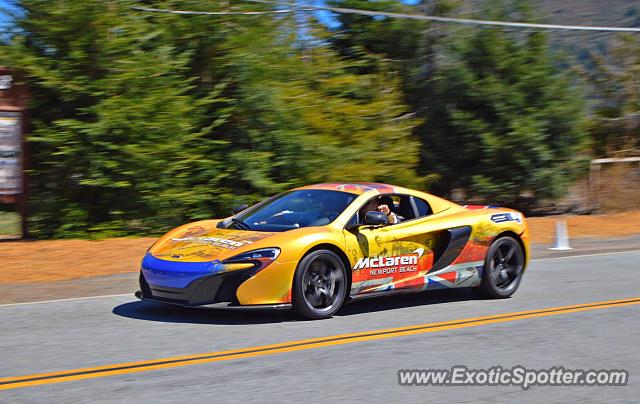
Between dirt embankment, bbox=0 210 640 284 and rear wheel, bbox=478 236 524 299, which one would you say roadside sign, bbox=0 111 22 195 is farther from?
rear wheel, bbox=478 236 524 299

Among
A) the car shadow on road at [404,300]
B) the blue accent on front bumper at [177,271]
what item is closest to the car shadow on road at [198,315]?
the blue accent on front bumper at [177,271]

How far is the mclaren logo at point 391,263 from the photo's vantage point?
917 cm

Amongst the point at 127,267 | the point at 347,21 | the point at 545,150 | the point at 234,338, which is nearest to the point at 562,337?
the point at 234,338

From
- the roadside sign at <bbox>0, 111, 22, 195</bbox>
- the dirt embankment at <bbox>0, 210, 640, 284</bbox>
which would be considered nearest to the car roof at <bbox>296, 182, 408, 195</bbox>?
the dirt embankment at <bbox>0, 210, 640, 284</bbox>

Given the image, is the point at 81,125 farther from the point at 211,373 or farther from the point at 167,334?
the point at 211,373

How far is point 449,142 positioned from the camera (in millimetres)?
24578

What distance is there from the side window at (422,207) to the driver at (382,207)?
0.33 meters

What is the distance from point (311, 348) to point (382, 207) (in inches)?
108

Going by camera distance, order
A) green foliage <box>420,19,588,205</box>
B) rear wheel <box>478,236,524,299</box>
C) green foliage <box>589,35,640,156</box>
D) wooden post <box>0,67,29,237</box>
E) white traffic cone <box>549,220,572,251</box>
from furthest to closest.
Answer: green foliage <box>589,35,640,156</box>, green foliage <box>420,19,588,205</box>, white traffic cone <box>549,220,572,251</box>, wooden post <box>0,67,29,237</box>, rear wheel <box>478,236,524,299</box>

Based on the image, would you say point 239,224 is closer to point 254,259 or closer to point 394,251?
point 254,259

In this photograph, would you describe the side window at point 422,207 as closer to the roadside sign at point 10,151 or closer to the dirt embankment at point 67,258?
the dirt embankment at point 67,258

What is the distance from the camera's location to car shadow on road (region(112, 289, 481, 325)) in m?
8.70

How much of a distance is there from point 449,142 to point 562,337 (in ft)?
54.2

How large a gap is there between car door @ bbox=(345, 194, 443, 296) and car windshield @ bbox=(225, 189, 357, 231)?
0.33 meters
